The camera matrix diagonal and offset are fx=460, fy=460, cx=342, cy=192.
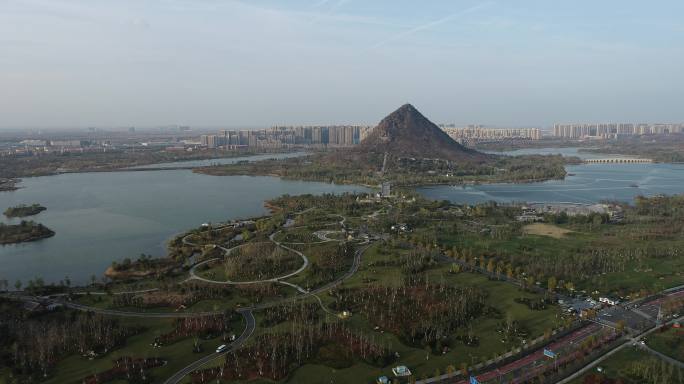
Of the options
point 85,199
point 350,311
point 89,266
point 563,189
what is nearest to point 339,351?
point 350,311

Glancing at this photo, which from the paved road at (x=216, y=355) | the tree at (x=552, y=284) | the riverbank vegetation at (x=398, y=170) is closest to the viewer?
the paved road at (x=216, y=355)

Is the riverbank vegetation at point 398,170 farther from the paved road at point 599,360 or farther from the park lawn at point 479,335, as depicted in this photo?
the paved road at point 599,360

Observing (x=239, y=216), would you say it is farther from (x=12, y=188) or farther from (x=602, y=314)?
(x=12, y=188)

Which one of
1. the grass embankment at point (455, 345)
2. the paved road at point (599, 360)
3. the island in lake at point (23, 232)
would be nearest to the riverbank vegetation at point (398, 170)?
the island in lake at point (23, 232)

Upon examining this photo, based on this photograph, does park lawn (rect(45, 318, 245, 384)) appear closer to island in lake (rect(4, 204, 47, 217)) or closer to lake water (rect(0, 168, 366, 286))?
lake water (rect(0, 168, 366, 286))

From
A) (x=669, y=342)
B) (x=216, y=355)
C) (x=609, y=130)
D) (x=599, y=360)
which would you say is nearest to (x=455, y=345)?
(x=599, y=360)

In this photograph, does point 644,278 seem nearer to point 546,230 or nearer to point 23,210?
point 546,230

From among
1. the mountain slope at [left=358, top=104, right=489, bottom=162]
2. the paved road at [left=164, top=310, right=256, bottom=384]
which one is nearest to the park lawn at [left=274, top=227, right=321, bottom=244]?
the paved road at [left=164, top=310, right=256, bottom=384]
